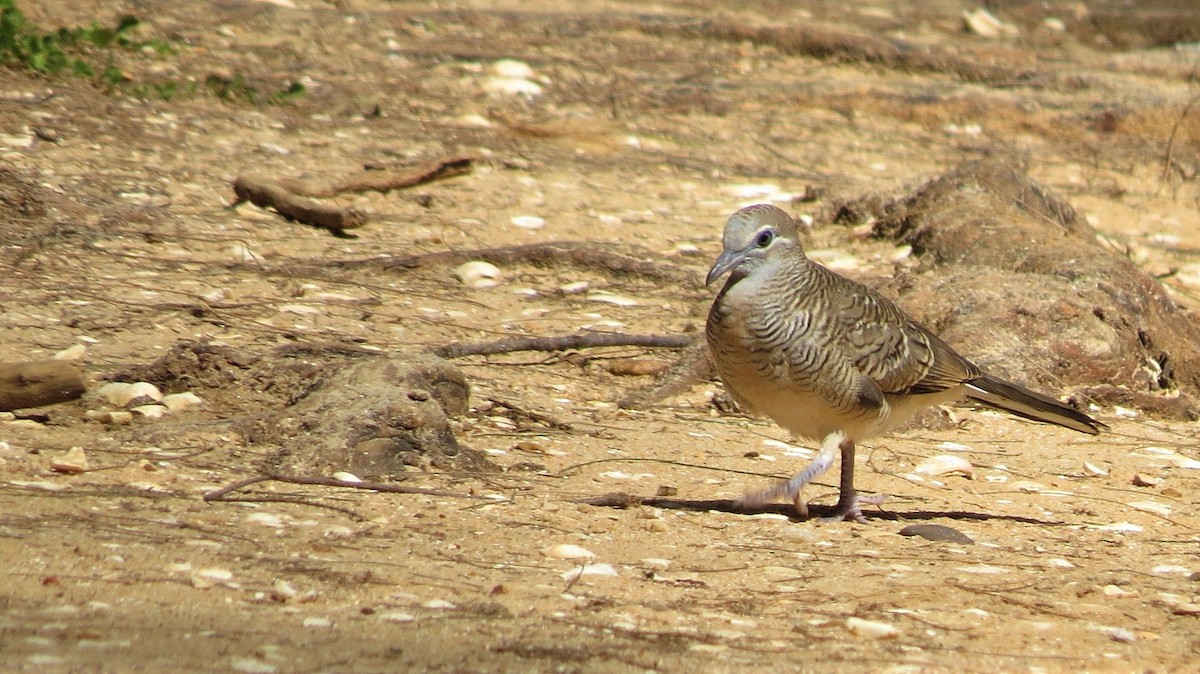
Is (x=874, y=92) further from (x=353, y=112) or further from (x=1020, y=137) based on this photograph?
(x=353, y=112)

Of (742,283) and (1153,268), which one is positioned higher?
(742,283)

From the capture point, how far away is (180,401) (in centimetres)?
533

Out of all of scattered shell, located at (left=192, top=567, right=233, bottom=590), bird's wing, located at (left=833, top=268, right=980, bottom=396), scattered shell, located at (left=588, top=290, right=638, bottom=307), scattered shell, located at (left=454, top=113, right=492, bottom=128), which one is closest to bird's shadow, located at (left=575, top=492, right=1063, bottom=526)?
bird's wing, located at (left=833, top=268, right=980, bottom=396)

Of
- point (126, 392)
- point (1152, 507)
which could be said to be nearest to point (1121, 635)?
point (1152, 507)

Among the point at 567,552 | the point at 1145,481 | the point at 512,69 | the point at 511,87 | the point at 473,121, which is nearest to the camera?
the point at 567,552

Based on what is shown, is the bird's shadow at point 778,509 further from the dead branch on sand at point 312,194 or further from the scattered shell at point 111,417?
the dead branch on sand at point 312,194

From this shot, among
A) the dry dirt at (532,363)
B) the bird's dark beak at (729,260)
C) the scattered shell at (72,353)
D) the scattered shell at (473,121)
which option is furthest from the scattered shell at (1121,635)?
the scattered shell at (473,121)

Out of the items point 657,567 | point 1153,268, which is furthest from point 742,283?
point 1153,268

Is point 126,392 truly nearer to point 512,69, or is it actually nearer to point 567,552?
point 567,552

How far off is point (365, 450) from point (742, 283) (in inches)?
54.0

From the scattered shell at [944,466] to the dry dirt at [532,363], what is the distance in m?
0.06

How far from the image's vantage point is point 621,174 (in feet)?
31.8

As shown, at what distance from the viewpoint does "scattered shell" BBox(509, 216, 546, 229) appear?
27.8 ft

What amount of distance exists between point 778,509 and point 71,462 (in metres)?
2.33
